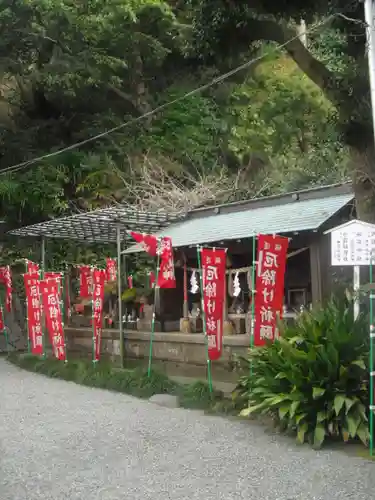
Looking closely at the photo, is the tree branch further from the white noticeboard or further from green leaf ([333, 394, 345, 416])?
green leaf ([333, 394, 345, 416])

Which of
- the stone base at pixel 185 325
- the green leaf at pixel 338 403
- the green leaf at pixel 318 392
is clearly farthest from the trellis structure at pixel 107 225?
the green leaf at pixel 338 403

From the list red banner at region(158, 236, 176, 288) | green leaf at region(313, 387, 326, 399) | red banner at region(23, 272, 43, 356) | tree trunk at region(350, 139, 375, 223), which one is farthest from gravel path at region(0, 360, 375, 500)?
red banner at region(23, 272, 43, 356)

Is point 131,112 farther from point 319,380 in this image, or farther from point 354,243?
point 319,380

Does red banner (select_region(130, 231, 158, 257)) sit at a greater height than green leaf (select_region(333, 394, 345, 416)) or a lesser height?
greater

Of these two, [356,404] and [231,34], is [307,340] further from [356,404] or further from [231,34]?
[231,34]

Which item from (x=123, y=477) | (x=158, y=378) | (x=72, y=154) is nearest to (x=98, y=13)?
(x=72, y=154)

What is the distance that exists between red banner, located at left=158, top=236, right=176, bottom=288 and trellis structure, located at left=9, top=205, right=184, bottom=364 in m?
1.22

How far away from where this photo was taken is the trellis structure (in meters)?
13.7

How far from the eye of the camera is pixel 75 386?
1281cm

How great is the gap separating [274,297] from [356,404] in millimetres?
2831

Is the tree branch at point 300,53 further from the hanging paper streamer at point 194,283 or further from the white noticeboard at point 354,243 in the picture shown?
the hanging paper streamer at point 194,283

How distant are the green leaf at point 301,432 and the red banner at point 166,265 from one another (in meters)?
5.84

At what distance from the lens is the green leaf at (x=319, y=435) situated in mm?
7242

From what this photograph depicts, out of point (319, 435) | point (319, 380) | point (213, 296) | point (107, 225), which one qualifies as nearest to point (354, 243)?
point (319, 380)
